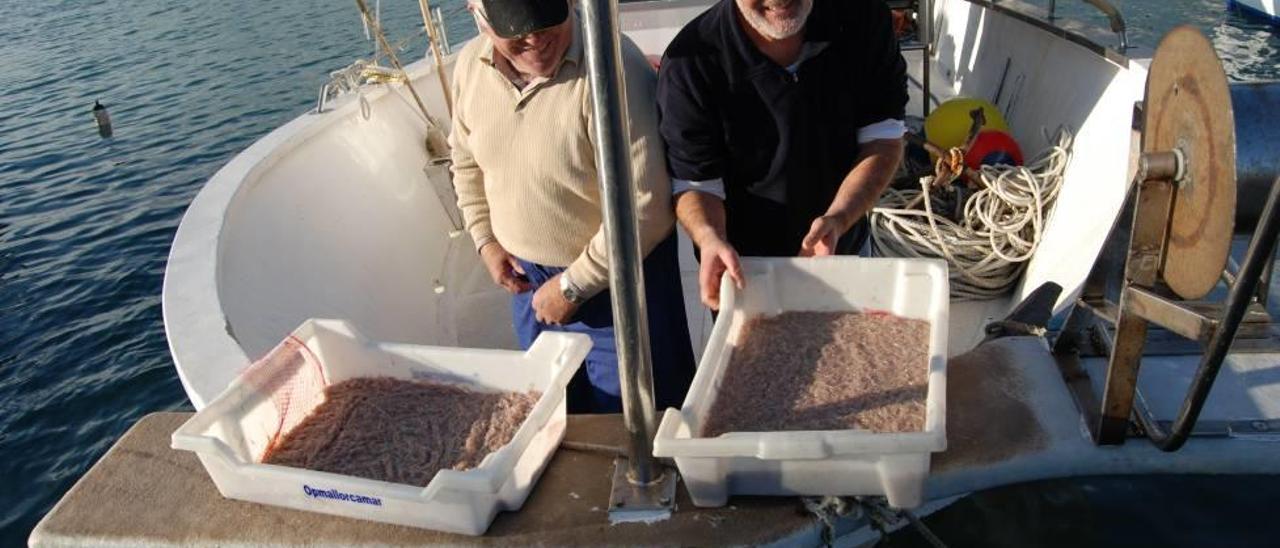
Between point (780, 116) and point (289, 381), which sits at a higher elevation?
point (780, 116)

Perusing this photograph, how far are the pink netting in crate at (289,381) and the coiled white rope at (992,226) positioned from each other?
2227 millimetres

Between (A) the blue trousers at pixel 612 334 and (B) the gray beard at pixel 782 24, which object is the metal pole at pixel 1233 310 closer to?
(B) the gray beard at pixel 782 24

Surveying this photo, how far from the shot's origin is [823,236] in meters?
1.84

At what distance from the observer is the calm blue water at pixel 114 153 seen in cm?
475

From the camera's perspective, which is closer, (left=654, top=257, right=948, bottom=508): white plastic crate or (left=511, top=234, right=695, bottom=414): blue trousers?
(left=654, top=257, right=948, bottom=508): white plastic crate

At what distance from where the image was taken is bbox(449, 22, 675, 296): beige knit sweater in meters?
1.82

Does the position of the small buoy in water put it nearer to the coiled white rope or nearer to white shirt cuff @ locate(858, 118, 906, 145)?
the coiled white rope

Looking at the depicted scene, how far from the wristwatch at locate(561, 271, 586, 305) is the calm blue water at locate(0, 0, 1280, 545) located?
10.4ft

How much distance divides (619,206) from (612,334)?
0.99 metres

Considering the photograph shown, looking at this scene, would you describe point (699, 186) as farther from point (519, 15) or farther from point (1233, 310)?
point (1233, 310)

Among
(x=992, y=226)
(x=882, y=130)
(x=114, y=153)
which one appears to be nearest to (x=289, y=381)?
(x=882, y=130)

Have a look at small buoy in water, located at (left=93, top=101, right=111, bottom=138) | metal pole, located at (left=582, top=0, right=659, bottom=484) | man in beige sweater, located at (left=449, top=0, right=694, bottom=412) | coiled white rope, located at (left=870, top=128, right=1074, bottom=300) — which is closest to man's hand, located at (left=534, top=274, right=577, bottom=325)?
man in beige sweater, located at (left=449, top=0, right=694, bottom=412)

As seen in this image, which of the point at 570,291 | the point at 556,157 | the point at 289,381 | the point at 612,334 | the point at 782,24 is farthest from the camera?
the point at 612,334

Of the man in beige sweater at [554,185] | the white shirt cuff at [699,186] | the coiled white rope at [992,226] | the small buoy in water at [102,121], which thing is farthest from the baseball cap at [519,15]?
the small buoy in water at [102,121]
